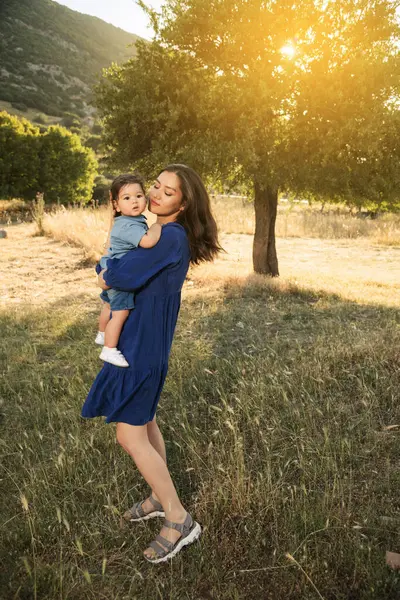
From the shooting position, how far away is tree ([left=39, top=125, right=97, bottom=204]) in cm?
3170

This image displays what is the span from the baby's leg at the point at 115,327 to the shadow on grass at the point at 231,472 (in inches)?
37.2

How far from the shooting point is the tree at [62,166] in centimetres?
3170

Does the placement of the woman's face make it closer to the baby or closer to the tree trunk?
the baby

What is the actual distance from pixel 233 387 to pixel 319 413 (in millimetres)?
884

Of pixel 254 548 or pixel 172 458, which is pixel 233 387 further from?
pixel 254 548

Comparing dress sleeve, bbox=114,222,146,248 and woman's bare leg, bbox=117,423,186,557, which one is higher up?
dress sleeve, bbox=114,222,146,248

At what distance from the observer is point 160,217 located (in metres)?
2.68

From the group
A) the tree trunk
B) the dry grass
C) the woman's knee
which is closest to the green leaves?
the dry grass

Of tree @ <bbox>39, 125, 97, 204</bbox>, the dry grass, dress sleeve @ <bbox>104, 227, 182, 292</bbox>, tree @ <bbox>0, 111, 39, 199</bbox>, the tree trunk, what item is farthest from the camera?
tree @ <bbox>39, 125, 97, 204</bbox>

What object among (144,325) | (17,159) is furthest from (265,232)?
(17,159)

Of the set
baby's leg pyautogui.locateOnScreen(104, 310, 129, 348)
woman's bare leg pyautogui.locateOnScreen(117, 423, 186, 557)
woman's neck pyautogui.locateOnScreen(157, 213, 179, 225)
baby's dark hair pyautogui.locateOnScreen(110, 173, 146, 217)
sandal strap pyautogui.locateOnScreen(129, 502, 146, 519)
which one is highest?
baby's dark hair pyautogui.locateOnScreen(110, 173, 146, 217)

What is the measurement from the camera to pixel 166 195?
2598 mm

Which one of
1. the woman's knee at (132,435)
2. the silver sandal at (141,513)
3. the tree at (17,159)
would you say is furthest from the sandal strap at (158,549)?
the tree at (17,159)

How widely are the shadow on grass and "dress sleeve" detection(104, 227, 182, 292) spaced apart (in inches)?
48.3
